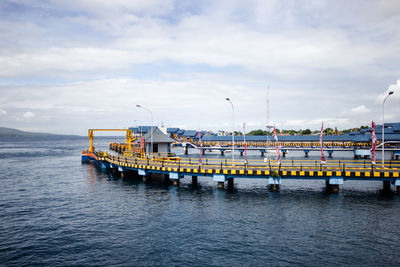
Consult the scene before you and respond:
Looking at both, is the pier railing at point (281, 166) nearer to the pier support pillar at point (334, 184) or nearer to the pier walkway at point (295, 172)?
the pier walkway at point (295, 172)

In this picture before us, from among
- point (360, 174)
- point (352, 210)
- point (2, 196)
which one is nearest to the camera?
point (352, 210)

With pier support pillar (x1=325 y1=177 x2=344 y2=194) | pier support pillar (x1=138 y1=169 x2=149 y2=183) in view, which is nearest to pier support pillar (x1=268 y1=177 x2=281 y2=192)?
pier support pillar (x1=325 y1=177 x2=344 y2=194)

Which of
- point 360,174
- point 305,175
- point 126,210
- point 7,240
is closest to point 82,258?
point 7,240

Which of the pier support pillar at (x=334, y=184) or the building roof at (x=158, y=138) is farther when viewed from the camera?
the building roof at (x=158, y=138)

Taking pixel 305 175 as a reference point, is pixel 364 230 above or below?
below

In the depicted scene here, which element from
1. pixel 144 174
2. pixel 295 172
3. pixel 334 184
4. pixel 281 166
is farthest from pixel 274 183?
pixel 144 174

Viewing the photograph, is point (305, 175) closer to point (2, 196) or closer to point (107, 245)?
point (107, 245)

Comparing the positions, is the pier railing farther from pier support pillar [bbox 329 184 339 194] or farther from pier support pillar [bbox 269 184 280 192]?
pier support pillar [bbox 269 184 280 192]

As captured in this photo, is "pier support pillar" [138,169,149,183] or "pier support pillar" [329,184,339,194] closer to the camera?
"pier support pillar" [329,184,339,194]

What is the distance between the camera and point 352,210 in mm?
24578

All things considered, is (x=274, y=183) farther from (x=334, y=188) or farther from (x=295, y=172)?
(x=334, y=188)

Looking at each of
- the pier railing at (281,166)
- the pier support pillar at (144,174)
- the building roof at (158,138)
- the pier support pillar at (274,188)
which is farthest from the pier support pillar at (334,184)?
the pier support pillar at (144,174)

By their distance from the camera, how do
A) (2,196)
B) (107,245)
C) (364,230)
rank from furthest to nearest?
(2,196) → (364,230) → (107,245)

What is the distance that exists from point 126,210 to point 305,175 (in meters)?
19.5
